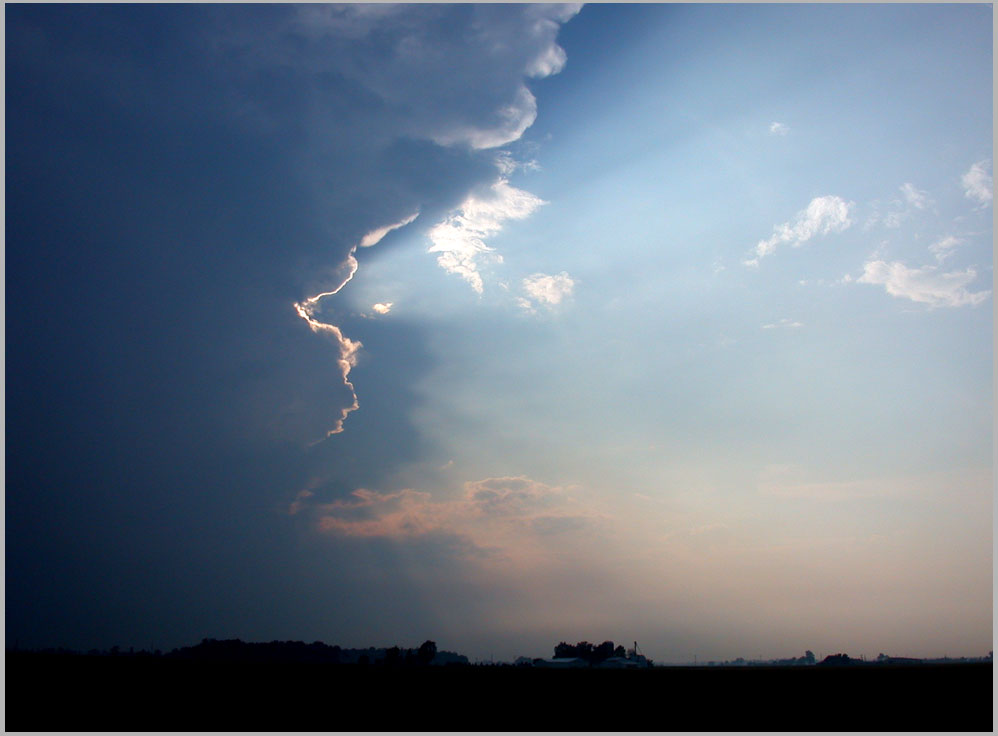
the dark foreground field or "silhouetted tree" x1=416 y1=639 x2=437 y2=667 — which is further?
"silhouetted tree" x1=416 y1=639 x2=437 y2=667

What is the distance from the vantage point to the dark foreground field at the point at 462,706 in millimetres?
24016

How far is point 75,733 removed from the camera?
814 inches

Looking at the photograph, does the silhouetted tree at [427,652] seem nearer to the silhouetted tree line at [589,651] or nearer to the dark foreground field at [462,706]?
the silhouetted tree line at [589,651]

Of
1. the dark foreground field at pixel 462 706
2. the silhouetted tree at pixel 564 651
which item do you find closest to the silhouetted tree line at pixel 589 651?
the silhouetted tree at pixel 564 651

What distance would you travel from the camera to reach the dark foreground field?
24.0 meters

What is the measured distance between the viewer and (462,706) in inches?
1133

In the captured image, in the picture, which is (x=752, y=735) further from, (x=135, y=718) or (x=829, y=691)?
(x=135, y=718)

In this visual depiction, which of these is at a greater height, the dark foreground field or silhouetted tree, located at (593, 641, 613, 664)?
the dark foreground field

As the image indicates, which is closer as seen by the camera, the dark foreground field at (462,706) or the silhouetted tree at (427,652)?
the dark foreground field at (462,706)

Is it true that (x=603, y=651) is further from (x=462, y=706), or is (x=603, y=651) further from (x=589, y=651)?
→ (x=462, y=706)

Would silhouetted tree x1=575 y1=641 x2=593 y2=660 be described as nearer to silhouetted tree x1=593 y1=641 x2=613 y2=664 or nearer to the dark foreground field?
silhouetted tree x1=593 y1=641 x2=613 y2=664

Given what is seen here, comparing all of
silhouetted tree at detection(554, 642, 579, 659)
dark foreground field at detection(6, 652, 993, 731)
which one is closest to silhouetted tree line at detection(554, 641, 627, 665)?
silhouetted tree at detection(554, 642, 579, 659)

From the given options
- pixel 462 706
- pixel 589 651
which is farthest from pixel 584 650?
pixel 462 706

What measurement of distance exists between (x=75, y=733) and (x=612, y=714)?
18.8 metres
